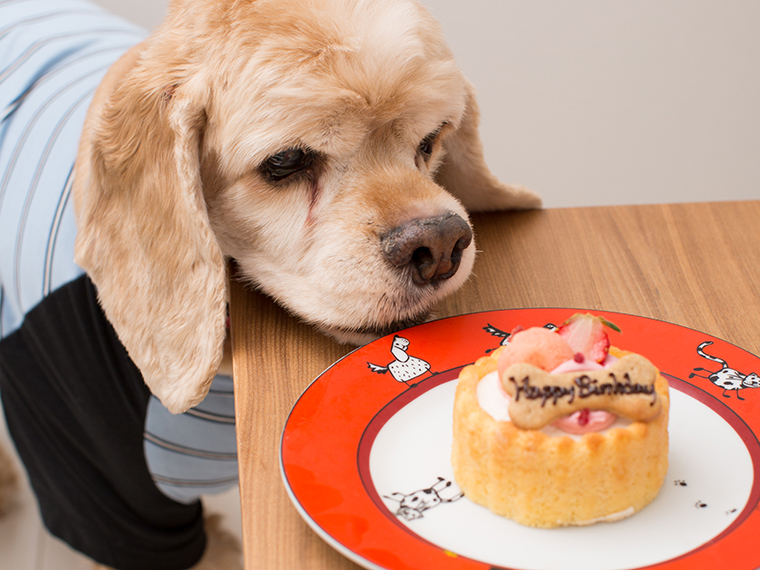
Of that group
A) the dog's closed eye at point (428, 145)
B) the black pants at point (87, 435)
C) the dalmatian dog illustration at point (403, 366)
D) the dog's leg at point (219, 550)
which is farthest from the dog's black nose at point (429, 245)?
the dog's leg at point (219, 550)

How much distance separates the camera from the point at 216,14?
854mm

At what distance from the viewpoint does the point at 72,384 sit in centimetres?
128

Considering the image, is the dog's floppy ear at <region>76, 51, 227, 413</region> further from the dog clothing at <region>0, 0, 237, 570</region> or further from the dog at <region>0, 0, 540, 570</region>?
the dog clothing at <region>0, 0, 237, 570</region>

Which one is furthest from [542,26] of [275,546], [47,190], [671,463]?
[275,546]

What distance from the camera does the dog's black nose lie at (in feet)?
2.69

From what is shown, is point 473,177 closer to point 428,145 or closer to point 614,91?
point 428,145

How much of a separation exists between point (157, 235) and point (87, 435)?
2.25 feet

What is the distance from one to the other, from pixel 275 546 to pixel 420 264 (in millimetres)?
411

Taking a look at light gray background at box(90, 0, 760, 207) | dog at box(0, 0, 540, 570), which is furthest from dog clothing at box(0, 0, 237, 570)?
light gray background at box(90, 0, 760, 207)

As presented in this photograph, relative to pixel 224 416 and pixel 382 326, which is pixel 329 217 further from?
pixel 224 416

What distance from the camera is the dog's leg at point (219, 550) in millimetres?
1808

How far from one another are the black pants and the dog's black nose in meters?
0.63

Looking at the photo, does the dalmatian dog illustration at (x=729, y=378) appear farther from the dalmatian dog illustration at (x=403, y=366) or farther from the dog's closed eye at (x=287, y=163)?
the dog's closed eye at (x=287, y=163)

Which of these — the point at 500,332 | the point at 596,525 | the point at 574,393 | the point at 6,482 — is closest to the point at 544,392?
the point at 574,393
